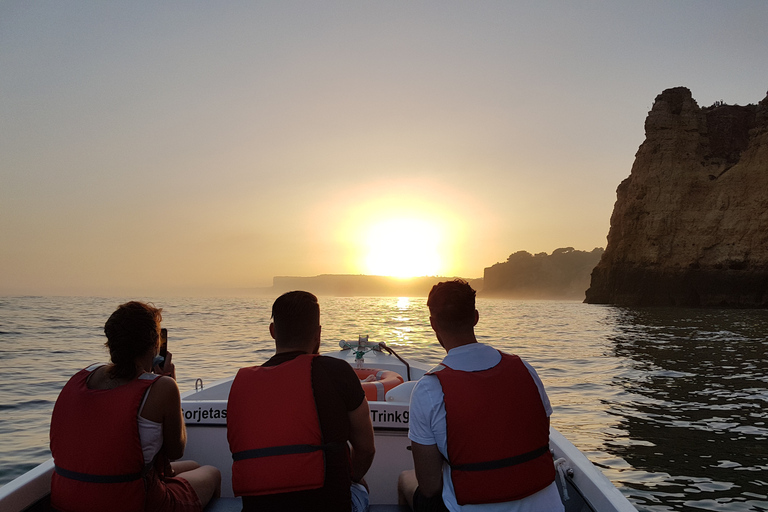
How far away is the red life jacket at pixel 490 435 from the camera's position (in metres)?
2.36

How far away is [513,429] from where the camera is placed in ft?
7.84

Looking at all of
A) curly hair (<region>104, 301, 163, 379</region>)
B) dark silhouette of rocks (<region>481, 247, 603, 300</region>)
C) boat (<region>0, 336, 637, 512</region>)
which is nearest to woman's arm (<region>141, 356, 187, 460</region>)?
curly hair (<region>104, 301, 163, 379</region>)

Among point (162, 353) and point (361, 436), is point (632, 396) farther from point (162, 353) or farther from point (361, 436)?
point (162, 353)

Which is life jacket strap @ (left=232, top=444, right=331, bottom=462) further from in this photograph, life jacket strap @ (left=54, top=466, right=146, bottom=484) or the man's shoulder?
life jacket strap @ (left=54, top=466, right=146, bottom=484)

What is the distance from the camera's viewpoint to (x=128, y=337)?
2566mm

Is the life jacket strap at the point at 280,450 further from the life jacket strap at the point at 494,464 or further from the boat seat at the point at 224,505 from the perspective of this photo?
the boat seat at the point at 224,505

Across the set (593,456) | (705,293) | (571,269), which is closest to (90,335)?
(593,456)

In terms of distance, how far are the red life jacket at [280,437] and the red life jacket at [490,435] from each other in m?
0.61

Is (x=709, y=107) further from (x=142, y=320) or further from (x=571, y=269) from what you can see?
(x=571, y=269)

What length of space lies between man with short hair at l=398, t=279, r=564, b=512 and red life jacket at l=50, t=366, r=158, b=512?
51.4 inches

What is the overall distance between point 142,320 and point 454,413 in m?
1.55

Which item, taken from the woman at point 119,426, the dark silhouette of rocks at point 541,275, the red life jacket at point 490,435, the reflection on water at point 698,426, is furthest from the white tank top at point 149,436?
the dark silhouette of rocks at point 541,275

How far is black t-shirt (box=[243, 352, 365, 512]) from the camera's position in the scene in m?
2.44

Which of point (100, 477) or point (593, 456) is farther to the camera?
point (593, 456)
